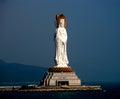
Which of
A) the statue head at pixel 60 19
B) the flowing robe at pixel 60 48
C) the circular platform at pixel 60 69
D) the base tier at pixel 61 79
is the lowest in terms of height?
the base tier at pixel 61 79

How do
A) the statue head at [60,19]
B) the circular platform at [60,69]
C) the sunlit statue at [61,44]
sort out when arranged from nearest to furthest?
the circular platform at [60,69], the sunlit statue at [61,44], the statue head at [60,19]

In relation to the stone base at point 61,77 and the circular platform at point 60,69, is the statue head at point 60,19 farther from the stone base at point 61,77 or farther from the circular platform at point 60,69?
the stone base at point 61,77

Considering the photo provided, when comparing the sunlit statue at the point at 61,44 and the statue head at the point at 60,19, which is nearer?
the sunlit statue at the point at 61,44

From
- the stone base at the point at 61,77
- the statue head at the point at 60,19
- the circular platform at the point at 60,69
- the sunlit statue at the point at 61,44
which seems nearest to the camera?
the stone base at the point at 61,77

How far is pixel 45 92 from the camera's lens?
217 ft

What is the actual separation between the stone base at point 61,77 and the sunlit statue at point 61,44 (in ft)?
3.90

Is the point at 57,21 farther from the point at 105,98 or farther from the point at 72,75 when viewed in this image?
the point at 105,98

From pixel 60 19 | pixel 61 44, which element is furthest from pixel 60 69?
pixel 60 19

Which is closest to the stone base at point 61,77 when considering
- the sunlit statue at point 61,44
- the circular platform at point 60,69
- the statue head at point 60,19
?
the circular platform at point 60,69

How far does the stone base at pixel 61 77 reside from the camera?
228ft

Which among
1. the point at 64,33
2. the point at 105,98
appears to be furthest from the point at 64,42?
the point at 105,98

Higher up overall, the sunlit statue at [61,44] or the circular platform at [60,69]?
the sunlit statue at [61,44]

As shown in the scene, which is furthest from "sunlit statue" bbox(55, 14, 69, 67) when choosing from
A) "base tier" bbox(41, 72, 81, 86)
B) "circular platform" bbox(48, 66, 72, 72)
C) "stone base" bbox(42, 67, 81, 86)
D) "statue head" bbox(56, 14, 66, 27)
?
"base tier" bbox(41, 72, 81, 86)

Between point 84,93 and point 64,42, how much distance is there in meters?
8.40
